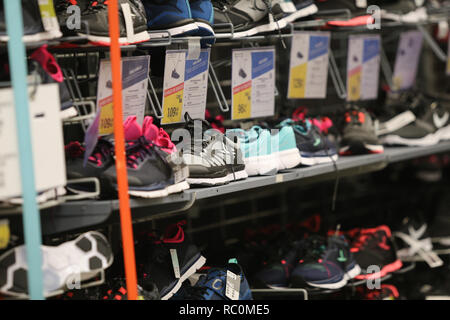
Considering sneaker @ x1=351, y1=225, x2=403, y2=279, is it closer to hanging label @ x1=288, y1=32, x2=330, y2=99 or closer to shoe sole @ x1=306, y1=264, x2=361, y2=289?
shoe sole @ x1=306, y1=264, x2=361, y2=289

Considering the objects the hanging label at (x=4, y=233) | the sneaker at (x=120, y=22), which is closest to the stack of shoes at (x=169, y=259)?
the hanging label at (x=4, y=233)

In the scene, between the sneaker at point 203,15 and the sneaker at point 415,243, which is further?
the sneaker at point 415,243

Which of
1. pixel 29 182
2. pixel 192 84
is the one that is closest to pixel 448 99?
pixel 192 84

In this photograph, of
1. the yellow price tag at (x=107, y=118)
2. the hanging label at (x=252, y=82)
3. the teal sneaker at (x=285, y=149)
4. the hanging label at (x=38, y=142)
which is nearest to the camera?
the hanging label at (x=38, y=142)

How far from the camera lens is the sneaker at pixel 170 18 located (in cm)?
202

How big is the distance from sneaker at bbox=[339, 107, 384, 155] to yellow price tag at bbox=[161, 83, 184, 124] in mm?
749

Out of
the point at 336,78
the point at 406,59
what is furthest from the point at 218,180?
the point at 406,59

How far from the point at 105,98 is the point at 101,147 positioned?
0.23 metres

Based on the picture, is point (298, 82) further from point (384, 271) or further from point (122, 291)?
point (122, 291)

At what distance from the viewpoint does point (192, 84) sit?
231cm

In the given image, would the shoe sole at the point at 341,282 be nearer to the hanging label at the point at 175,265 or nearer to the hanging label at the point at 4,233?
the hanging label at the point at 175,265

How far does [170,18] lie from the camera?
2.02 metres

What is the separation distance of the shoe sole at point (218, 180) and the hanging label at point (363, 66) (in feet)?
3.32
